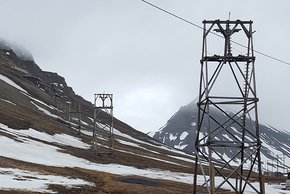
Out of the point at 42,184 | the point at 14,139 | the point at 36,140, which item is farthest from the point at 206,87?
the point at 36,140

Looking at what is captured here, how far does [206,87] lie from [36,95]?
134 m

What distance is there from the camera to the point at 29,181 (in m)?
34.7

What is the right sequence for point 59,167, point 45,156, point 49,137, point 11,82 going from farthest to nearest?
point 11,82, point 49,137, point 45,156, point 59,167

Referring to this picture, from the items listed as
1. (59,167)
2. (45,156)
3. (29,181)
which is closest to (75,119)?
(45,156)

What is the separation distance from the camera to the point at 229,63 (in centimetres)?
2684

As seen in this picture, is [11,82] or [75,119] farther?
[75,119]

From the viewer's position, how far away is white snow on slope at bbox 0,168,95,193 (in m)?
31.4

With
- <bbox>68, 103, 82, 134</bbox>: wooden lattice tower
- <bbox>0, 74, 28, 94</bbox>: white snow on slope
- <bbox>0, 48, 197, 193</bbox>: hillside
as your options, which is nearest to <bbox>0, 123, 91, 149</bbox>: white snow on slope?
<bbox>0, 48, 197, 193</bbox>: hillside

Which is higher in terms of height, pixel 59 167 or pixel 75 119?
pixel 75 119

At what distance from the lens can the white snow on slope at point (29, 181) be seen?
31.4m

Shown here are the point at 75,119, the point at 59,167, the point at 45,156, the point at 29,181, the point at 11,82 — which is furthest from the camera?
the point at 75,119

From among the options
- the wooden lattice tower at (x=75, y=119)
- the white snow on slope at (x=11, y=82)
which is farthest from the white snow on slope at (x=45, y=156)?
the white snow on slope at (x=11, y=82)

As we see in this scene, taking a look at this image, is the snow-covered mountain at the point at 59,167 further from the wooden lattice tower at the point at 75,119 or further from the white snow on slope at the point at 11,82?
the white snow on slope at the point at 11,82

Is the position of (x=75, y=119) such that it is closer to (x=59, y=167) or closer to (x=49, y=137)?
(x=49, y=137)
